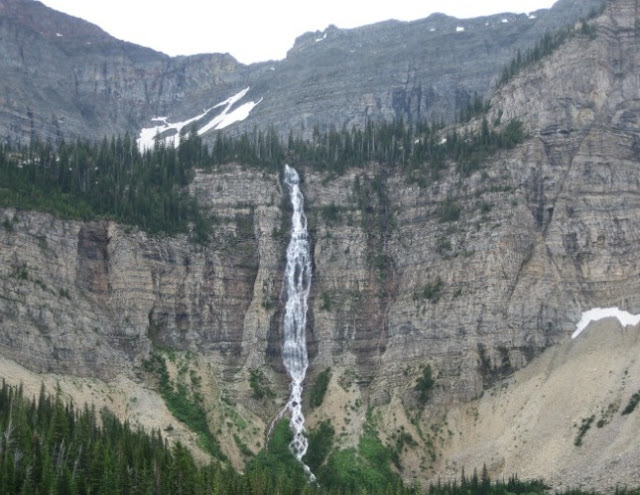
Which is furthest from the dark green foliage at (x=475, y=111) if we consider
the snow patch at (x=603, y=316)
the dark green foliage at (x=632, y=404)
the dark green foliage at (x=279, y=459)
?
the dark green foliage at (x=632, y=404)

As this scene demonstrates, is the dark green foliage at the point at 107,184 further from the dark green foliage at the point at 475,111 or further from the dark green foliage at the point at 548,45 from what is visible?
the dark green foliage at the point at 548,45

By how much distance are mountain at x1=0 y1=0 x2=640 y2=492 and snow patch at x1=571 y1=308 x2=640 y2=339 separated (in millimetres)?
1007

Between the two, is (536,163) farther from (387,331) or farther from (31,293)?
(31,293)

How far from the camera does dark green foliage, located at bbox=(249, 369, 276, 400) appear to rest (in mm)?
136450

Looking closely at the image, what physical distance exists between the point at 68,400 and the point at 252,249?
3781 centimetres

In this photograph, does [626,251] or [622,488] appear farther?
[626,251]

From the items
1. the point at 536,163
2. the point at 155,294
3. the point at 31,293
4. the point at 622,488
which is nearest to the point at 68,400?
the point at 31,293

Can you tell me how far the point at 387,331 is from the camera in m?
144

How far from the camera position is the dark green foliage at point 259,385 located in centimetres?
13645

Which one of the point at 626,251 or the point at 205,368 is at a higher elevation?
the point at 626,251

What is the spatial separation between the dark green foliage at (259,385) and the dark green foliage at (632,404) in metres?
40.2

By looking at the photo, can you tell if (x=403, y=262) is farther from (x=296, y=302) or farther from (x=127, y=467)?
(x=127, y=467)

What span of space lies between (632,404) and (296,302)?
45148mm

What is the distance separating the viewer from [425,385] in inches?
5295
